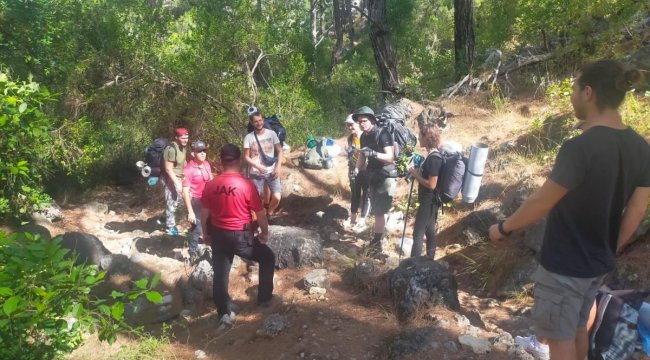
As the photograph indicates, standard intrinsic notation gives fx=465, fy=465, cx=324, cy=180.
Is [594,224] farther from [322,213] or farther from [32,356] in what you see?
[322,213]

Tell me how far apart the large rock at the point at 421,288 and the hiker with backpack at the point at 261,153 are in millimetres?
2347

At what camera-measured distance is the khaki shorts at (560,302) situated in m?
2.27

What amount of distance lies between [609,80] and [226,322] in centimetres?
361

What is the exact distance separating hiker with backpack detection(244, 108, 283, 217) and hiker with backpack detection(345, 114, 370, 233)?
101 centimetres

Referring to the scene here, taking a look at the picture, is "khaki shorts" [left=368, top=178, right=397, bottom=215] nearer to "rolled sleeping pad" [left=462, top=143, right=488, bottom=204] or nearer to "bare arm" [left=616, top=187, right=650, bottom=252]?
"rolled sleeping pad" [left=462, top=143, right=488, bottom=204]

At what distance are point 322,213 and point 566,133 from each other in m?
3.88

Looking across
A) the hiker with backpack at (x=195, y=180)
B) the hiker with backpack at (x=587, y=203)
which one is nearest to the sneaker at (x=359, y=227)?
the hiker with backpack at (x=195, y=180)

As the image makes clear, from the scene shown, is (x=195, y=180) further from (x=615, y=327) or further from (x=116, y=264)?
(x=615, y=327)

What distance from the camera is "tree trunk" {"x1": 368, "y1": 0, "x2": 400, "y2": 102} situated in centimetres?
1045

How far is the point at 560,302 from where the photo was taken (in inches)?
90.1

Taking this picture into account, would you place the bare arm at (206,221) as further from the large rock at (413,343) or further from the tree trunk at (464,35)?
the tree trunk at (464,35)

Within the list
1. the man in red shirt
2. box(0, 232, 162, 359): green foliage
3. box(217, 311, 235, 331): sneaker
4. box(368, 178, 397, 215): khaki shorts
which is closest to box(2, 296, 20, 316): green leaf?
box(0, 232, 162, 359): green foliage

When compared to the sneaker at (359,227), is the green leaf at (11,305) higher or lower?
higher

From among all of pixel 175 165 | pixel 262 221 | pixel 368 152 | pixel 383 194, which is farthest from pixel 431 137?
pixel 175 165
